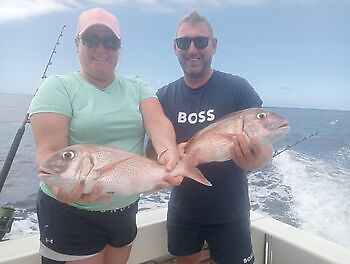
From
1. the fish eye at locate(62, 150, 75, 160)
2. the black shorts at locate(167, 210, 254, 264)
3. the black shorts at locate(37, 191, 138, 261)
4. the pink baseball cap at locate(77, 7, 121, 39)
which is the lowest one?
the black shorts at locate(167, 210, 254, 264)

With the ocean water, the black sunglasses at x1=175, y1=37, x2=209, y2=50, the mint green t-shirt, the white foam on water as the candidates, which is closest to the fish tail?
the mint green t-shirt

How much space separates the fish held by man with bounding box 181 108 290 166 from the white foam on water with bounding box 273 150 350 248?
13.2 ft

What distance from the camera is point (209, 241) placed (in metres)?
1.80

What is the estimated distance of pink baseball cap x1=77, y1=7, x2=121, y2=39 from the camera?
1280mm

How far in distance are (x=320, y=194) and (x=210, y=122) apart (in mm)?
5278

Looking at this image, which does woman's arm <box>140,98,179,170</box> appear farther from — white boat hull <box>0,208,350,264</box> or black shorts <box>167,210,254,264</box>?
white boat hull <box>0,208,350,264</box>

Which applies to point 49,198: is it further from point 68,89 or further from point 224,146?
point 224,146

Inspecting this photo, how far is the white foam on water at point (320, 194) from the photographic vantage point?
501 centimetres

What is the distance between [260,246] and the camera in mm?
2316

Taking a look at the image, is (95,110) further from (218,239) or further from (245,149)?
(218,239)

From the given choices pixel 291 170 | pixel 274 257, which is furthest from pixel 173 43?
pixel 291 170

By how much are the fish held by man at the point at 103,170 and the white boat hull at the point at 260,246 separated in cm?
93

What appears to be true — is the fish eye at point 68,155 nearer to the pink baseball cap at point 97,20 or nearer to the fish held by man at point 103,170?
the fish held by man at point 103,170

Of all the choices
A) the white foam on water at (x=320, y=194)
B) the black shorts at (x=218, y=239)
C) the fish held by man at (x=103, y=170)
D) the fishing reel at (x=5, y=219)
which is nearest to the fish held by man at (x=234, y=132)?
the fish held by man at (x=103, y=170)
